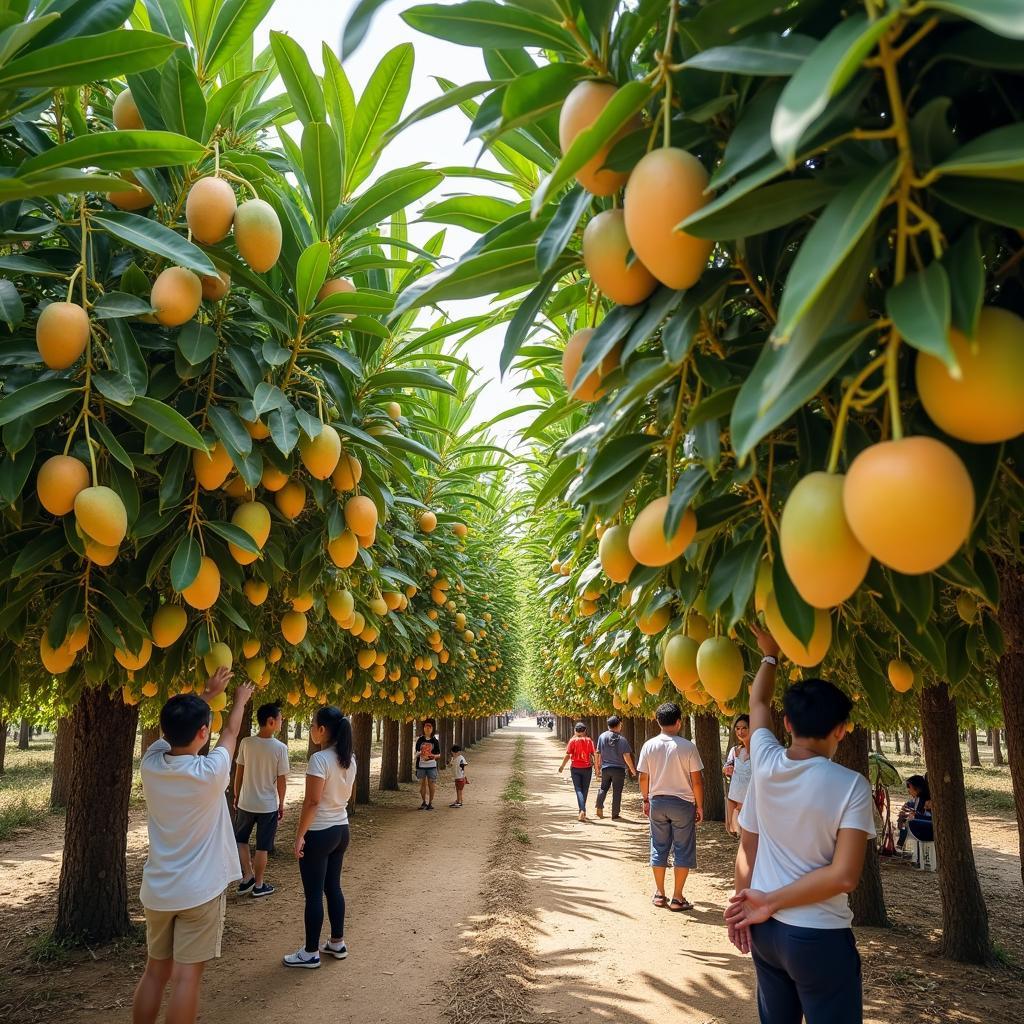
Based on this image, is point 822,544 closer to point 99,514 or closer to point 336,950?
point 99,514

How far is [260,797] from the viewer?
726 centimetres

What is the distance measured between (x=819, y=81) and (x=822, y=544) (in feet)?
1.49

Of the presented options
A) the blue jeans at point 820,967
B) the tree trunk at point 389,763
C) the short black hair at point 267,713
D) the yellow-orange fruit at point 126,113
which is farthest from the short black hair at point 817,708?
the tree trunk at point 389,763

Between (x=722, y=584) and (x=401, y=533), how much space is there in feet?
13.2

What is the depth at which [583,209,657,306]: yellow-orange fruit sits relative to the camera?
1.16 metres

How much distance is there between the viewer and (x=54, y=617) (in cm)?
243

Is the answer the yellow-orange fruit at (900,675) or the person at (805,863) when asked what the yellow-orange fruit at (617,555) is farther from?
the yellow-orange fruit at (900,675)

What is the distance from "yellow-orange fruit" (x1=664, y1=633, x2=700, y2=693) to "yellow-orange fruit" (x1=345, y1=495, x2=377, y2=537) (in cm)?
127

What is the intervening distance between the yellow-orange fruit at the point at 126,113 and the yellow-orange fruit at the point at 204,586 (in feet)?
4.38

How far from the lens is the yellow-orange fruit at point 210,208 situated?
205 centimetres

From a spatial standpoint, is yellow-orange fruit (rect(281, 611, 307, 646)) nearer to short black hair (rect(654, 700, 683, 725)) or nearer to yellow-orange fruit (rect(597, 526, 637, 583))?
yellow-orange fruit (rect(597, 526, 637, 583))

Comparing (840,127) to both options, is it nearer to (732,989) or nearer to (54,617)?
(54,617)

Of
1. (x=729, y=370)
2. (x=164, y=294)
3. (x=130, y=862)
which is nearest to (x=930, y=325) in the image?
(x=729, y=370)

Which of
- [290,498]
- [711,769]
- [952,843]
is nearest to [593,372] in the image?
[290,498]
